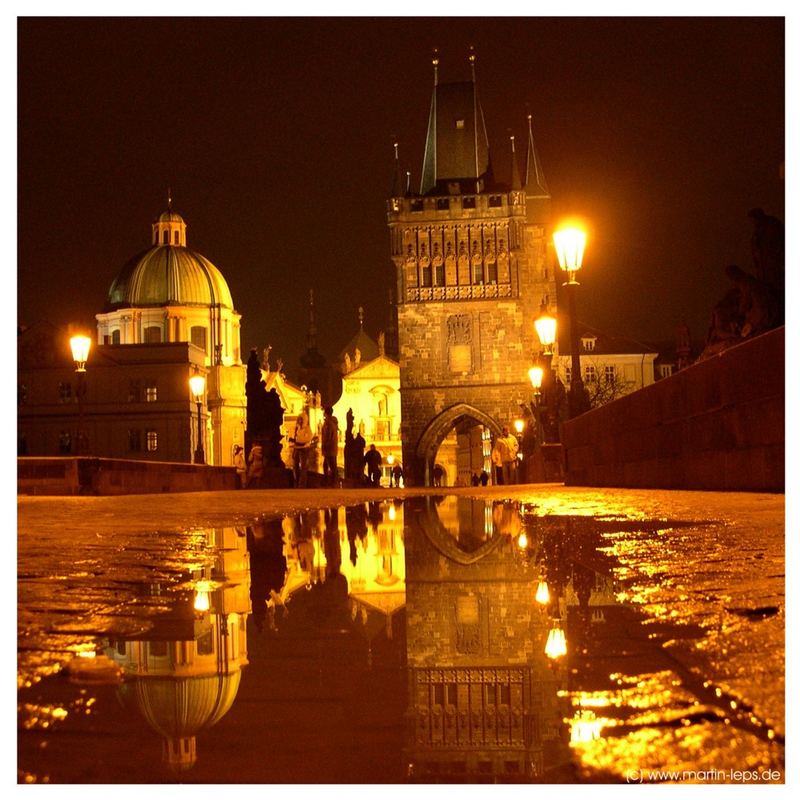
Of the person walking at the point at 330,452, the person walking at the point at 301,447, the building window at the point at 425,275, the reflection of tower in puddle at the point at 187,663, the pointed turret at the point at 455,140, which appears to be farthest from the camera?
the pointed turret at the point at 455,140

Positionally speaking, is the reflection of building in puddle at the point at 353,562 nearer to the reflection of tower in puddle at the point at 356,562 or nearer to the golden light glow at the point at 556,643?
the reflection of tower in puddle at the point at 356,562

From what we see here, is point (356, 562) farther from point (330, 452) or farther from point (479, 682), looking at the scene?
point (330, 452)

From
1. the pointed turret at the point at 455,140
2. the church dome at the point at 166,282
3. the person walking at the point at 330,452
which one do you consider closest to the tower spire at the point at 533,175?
the pointed turret at the point at 455,140

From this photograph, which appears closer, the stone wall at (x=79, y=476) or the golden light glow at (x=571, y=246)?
the golden light glow at (x=571, y=246)

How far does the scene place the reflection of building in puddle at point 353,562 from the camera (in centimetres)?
331

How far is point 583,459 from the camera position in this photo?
17078 mm

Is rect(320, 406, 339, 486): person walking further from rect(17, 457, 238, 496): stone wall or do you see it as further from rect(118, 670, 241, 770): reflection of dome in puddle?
rect(118, 670, 241, 770): reflection of dome in puddle

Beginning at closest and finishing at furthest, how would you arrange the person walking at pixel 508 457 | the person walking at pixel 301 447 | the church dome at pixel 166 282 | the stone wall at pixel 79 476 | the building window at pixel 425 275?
the stone wall at pixel 79 476, the person walking at pixel 301 447, the person walking at pixel 508 457, the building window at pixel 425 275, the church dome at pixel 166 282

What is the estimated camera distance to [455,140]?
6856cm

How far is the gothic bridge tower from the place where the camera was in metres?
61.4

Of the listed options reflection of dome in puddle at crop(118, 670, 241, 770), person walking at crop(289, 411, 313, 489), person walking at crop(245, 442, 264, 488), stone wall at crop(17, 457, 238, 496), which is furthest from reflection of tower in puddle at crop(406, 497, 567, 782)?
person walking at crop(245, 442, 264, 488)

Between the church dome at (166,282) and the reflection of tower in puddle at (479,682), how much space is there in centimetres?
8444

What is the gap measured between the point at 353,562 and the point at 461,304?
58.3m

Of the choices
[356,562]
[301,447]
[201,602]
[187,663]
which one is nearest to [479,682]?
[187,663]
